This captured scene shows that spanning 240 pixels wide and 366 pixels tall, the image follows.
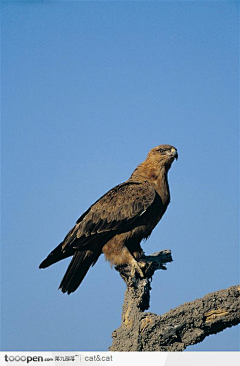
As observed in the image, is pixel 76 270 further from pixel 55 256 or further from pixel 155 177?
pixel 155 177

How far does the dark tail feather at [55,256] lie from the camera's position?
7.09 m

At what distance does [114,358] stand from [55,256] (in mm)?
2017

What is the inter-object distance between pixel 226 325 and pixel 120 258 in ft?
5.83

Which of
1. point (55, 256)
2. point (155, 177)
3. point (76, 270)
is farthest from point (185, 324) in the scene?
point (155, 177)

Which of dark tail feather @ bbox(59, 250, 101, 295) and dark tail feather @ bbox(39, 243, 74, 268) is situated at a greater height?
dark tail feather @ bbox(39, 243, 74, 268)

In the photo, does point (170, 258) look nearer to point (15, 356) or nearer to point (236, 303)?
point (236, 303)

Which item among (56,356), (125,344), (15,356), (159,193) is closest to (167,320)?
(125,344)

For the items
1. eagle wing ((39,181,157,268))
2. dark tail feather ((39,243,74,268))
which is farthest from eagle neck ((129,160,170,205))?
dark tail feather ((39,243,74,268))

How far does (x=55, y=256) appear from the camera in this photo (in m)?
7.16

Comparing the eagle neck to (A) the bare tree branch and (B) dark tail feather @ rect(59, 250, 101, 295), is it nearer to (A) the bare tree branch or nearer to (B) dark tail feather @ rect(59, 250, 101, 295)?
(B) dark tail feather @ rect(59, 250, 101, 295)

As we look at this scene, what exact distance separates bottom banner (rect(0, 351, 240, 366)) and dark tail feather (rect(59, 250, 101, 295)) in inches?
58.3

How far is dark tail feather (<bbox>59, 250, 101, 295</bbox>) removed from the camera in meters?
6.95

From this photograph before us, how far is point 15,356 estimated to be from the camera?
5.59 m

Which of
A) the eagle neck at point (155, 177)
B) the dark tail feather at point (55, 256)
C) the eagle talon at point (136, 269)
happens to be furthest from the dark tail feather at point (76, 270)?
the eagle neck at point (155, 177)
